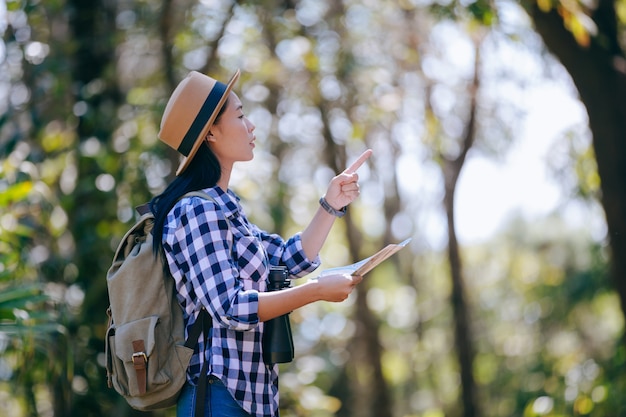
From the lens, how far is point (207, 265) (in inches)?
103

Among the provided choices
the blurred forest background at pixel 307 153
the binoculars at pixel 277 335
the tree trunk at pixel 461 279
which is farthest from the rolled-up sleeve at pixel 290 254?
the tree trunk at pixel 461 279

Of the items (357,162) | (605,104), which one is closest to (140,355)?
(357,162)

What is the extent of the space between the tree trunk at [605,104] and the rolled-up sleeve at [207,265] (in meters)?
3.80

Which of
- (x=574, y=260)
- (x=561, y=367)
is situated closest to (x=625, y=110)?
(x=561, y=367)

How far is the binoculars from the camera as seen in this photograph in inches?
108

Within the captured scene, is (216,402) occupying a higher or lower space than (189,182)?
lower

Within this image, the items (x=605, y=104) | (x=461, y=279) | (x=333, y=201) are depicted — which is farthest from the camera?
(x=461, y=279)

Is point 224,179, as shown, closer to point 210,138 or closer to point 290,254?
point 210,138

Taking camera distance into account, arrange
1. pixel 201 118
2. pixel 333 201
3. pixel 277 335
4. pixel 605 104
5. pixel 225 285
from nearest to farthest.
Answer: pixel 225 285 < pixel 277 335 < pixel 201 118 < pixel 333 201 < pixel 605 104

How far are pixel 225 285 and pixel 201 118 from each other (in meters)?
0.56

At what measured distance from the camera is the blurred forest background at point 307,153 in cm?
593

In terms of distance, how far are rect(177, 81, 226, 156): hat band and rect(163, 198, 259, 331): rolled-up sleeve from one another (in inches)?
9.3

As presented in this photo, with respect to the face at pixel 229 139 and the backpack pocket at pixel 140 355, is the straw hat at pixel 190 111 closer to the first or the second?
the face at pixel 229 139

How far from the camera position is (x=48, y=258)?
707 centimetres
